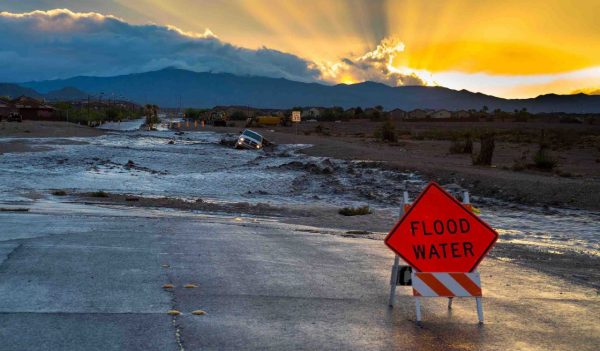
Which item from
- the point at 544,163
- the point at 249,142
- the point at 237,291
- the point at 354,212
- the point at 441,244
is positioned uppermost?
the point at 441,244

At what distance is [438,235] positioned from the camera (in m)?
7.16

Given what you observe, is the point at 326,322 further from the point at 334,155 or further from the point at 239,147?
the point at 239,147

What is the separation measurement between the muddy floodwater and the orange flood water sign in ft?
25.5

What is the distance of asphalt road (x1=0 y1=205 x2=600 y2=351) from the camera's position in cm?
611

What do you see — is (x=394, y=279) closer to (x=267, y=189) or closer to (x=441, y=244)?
(x=441, y=244)

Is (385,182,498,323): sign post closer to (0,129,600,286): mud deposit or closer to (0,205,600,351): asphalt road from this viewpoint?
(0,205,600,351): asphalt road

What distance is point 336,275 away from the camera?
942 cm

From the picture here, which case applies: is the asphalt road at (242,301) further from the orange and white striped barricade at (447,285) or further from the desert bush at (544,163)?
the desert bush at (544,163)

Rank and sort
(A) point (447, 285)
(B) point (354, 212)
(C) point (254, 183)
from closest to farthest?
(A) point (447, 285) < (B) point (354, 212) < (C) point (254, 183)

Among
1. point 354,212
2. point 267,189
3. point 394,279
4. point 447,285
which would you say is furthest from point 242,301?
point 267,189

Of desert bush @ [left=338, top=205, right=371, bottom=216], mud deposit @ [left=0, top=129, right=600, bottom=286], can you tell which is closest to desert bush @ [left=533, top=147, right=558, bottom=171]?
mud deposit @ [left=0, top=129, right=600, bottom=286]

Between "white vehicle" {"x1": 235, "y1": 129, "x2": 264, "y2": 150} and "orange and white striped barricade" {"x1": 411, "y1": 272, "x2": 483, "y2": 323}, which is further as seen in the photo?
"white vehicle" {"x1": 235, "y1": 129, "x2": 264, "y2": 150}

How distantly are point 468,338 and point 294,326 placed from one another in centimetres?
172

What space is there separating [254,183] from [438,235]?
23102mm
